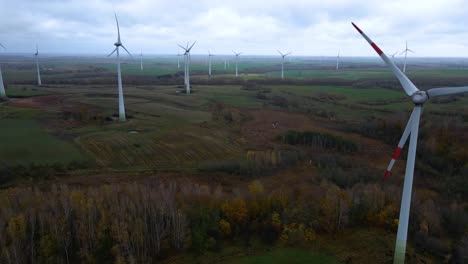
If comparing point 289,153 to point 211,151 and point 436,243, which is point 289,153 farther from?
point 436,243

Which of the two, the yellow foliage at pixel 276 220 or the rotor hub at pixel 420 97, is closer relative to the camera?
the rotor hub at pixel 420 97

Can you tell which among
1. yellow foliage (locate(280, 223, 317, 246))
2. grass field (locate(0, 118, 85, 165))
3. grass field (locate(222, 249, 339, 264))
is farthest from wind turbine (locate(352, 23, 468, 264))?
grass field (locate(0, 118, 85, 165))

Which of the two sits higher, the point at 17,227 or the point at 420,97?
the point at 420,97

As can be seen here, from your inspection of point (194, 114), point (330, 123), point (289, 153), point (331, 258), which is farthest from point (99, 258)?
point (330, 123)

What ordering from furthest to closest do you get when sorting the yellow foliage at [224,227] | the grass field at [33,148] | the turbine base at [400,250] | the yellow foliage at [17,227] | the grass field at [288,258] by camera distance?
the grass field at [33,148] < the yellow foliage at [224,227] < the grass field at [288,258] < the yellow foliage at [17,227] < the turbine base at [400,250]

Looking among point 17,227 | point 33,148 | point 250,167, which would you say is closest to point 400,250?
point 17,227

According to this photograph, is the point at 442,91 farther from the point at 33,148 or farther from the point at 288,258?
the point at 33,148

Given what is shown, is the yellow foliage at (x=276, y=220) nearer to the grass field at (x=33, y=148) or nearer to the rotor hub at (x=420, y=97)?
the rotor hub at (x=420, y=97)

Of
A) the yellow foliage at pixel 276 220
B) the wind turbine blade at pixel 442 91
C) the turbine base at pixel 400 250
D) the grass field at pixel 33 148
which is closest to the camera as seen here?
the wind turbine blade at pixel 442 91

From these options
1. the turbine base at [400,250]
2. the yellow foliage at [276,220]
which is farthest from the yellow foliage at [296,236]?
the turbine base at [400,250]
